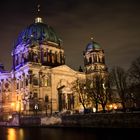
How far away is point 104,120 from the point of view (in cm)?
4397

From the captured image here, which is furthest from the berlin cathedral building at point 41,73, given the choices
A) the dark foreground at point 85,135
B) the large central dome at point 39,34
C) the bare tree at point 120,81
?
the dark foreground at point 85,135

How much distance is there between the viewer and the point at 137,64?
49.7 meters

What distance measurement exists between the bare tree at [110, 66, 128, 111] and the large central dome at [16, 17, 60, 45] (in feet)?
125

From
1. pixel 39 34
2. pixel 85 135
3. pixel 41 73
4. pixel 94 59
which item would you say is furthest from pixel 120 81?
pixel 39 34

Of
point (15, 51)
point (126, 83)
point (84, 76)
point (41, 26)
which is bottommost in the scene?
point (126, 83)

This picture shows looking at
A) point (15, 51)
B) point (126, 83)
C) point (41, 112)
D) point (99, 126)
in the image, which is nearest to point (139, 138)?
point (99, 126)

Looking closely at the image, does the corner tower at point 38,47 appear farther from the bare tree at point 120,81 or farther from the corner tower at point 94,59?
the bare tree at point 120,81

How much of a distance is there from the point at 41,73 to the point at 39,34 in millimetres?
20064

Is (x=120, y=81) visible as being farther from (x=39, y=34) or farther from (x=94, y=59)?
(x=39, y=34)

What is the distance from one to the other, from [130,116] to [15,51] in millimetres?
62187

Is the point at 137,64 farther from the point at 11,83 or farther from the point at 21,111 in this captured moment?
the point at 11,83

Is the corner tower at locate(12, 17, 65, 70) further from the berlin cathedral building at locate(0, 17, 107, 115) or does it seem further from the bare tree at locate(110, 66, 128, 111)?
the bare tree at locate(110, 66, 128, 111)

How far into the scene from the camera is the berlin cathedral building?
76.6 m

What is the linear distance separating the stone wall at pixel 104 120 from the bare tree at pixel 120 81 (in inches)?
379
